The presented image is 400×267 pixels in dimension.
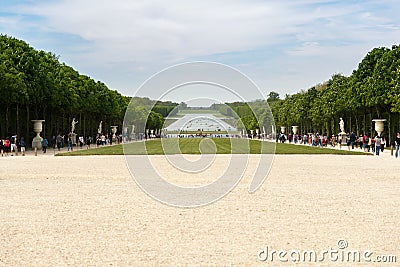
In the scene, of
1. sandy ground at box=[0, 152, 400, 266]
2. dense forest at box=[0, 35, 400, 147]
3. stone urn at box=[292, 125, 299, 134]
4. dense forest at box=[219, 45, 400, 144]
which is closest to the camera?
sandy ground at box=[0, 152, 400, 266]

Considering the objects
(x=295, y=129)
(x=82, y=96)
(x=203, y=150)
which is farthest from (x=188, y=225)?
(x=295, y=129)

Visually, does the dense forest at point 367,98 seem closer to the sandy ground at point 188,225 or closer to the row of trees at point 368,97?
the row of trees at point 368,97

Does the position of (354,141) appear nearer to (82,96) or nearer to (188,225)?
(82,96)

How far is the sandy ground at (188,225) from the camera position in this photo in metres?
10.1

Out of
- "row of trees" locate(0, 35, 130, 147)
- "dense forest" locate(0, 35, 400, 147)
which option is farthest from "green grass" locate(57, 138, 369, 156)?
"row of trees" locate(0, 35, 130, 147)

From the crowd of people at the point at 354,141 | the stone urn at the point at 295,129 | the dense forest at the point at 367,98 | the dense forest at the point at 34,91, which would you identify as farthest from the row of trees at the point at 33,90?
the stone urn at the point at 295,129

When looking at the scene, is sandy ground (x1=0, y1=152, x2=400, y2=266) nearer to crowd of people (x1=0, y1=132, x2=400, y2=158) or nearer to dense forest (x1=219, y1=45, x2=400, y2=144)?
dense forest (x1=219, y1=45, x2=400, y2=144)

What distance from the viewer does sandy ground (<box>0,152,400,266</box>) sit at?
1006 cm

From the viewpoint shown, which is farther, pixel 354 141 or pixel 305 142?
pixel 305 142

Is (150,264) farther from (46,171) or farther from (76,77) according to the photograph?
(76,77)

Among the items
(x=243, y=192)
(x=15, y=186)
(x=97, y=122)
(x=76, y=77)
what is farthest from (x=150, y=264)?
(x=97, y=122)

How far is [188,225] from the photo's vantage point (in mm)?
12938

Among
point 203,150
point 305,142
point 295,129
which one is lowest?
point 203,150

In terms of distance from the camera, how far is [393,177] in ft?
80.9
